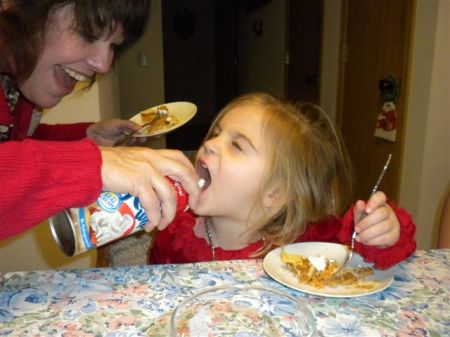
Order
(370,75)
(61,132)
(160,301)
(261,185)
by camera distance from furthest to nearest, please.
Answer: (370,75), (61,132), (261,185), (160,301)

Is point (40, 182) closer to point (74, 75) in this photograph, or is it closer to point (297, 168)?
point (74, 75)

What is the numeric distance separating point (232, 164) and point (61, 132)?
1.97 feet

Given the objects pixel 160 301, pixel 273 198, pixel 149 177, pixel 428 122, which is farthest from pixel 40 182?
pixel 428 122

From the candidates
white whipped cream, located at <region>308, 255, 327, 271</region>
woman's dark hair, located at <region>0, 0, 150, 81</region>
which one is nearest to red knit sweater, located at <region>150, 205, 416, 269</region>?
white whipped cream, located at <region>308, 255, 327, 271</region>

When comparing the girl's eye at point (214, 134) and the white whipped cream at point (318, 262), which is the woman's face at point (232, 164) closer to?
the girl's eye at point (214, 134)

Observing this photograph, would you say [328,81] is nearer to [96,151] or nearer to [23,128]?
A: [23,128]

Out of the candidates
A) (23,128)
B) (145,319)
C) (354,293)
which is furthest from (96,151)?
(23,128)

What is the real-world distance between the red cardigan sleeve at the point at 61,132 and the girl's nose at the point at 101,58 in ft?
1.31

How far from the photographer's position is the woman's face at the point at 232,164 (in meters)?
0.98

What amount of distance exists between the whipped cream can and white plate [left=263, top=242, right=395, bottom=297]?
0.81 ft

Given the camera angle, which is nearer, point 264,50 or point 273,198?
point 273,198

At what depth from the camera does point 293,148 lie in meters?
1.04

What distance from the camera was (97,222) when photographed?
1.86 feet

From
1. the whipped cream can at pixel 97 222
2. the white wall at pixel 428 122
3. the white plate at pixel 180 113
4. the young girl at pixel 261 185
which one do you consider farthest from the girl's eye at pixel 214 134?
the white wall at pixel 428 122
